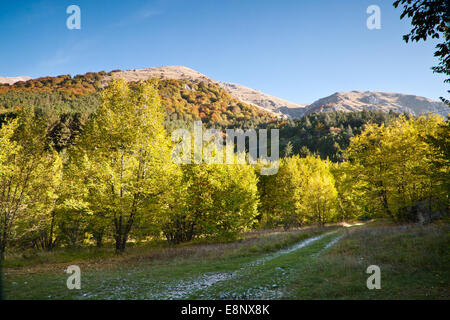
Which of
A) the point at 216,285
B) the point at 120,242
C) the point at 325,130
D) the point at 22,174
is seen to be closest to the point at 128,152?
the point at 120,242

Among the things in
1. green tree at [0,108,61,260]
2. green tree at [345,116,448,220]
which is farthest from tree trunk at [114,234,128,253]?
green tree at [345,116,448,220]

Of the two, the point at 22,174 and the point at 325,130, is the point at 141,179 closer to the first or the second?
the point at 22,174

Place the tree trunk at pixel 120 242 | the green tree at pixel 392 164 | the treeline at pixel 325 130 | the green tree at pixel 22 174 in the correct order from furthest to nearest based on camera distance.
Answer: the treeline at pixel 325 130 < the green tree at pixel 392 164 < the green tree at pixel 22 174 < the tree trunk at pixel 120 242

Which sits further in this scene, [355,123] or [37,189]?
[355,123]

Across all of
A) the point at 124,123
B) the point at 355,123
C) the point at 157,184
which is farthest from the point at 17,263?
the point at 355,123

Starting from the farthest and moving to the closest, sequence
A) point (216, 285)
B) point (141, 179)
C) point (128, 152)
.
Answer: point (128, 152), point (141, 179), point (216, 285)

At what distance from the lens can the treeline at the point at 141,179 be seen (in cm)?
1691

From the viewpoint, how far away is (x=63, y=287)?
9.89 meters

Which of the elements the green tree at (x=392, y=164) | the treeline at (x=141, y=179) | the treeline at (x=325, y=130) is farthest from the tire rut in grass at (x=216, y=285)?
the treeline at (x=325, y=130)

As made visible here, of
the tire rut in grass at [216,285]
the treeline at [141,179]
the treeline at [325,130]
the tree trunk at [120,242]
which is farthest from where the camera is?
the treeline at [325,130]

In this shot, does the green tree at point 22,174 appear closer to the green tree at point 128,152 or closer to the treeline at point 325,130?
the green tree at point 128,152

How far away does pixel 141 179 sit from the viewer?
690 inches
